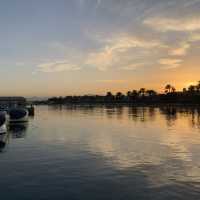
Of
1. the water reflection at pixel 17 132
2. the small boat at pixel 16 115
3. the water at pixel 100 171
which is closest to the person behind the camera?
the water at pixel 100 171

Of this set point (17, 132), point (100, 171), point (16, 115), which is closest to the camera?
point (100, 171)

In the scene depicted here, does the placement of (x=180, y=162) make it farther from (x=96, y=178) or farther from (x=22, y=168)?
(x=22, y=168)

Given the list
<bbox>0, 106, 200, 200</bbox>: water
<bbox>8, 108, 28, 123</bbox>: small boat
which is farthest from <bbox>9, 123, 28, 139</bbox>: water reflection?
<bbox>0, 106, 200, 200</bbox>: water

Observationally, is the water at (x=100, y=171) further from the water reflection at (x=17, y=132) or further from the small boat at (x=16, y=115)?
the small boat at (x=16, y=115)

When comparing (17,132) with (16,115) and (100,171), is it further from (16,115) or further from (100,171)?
(100,171)

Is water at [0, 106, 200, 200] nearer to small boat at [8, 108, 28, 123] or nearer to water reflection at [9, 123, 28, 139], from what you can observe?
water reflection at [9, 123, 28, 139]

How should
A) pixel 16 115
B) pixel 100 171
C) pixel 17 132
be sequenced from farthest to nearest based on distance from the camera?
pixel 16 115, pixel 17 132, pixel 100 171

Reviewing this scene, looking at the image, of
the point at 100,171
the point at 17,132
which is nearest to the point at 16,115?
the point at 17,132

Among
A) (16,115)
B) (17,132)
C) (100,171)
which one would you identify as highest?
(16,115)

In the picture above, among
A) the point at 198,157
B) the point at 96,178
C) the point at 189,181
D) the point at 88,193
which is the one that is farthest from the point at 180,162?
the point at 88,193

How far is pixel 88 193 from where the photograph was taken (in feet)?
56.3

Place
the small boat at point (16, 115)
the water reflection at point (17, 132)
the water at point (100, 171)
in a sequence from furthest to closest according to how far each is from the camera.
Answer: the small boat at point (16, 115), the water reflection at point (17, 132), the water at point (100, 171)

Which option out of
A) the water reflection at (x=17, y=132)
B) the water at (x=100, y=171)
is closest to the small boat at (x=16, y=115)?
the water reflection at (x=17, y=132)

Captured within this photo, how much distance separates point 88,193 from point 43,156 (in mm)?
11800
